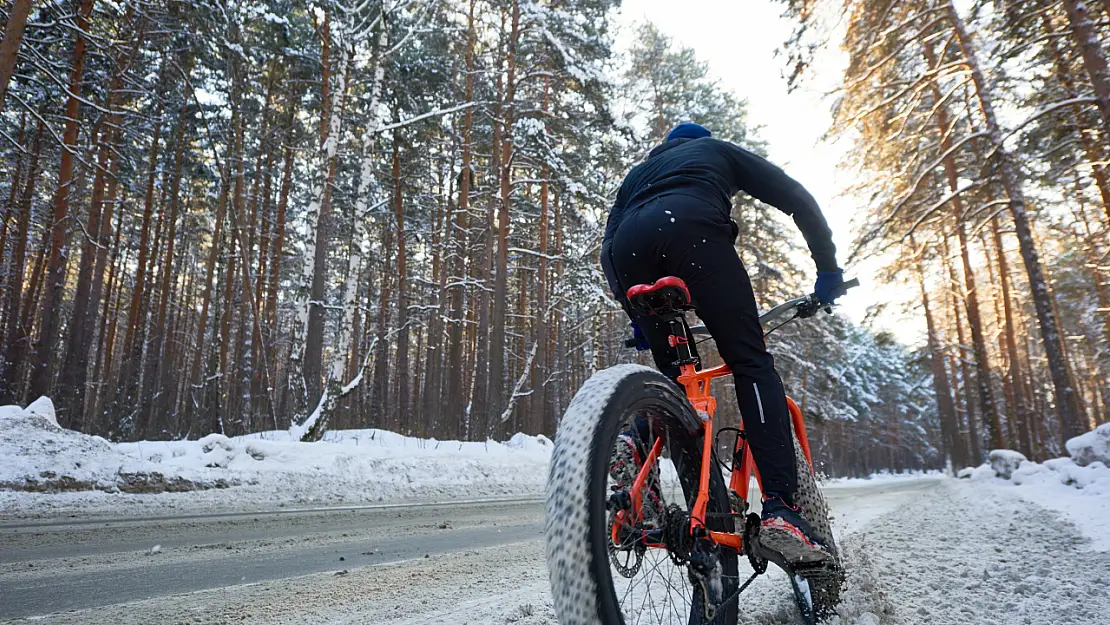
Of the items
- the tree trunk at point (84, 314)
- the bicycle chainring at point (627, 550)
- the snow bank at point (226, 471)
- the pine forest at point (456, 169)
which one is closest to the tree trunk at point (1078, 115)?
the pine forest at point (456, 169)

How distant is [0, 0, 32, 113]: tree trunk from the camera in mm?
7090

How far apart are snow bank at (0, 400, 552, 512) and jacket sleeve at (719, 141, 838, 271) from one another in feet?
19.2

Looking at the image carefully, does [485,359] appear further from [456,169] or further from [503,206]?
[456,169]

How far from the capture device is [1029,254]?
12.1 m

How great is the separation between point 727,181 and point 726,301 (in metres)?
0.51

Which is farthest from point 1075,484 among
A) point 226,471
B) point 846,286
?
point 226,471

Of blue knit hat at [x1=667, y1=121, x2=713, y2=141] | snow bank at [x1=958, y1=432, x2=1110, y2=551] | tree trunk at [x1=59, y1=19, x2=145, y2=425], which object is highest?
tree trunk at [x1=59, y1=19, x2=145, y2=425]

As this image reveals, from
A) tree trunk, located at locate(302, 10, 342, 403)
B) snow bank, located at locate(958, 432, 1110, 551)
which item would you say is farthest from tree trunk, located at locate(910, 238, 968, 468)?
tree trunk, located at locate(302, 10, 342, 403)

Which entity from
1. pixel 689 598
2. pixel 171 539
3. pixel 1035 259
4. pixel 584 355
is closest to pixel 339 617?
pixel 689 598

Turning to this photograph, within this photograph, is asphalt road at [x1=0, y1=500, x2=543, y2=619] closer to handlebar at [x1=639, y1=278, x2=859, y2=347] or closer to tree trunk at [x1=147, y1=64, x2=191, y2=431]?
handlebar at [x1=639, y1=278, x2=859, y2=347]

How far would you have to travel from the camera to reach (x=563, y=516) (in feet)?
4.02

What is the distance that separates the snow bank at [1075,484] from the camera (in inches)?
172

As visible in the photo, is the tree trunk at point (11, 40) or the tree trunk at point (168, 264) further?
the tree trunk at point (168, 264)

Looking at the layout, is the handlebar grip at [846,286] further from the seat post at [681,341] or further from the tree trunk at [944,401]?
the tree trunk at [944,401]
